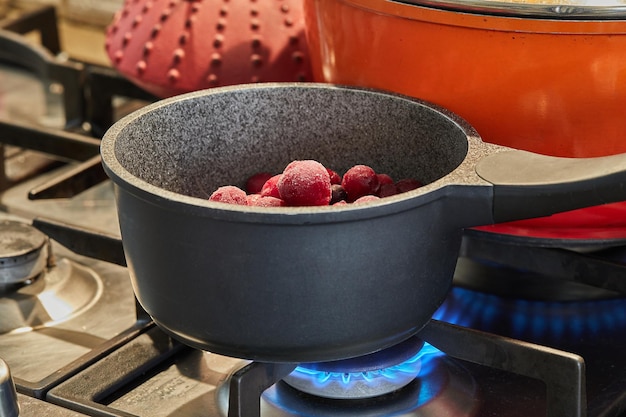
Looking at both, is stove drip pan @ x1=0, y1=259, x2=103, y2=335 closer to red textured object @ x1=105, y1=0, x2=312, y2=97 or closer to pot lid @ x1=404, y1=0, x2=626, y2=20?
red textured object @ x1=105, y1=0, x2=312, y2=97

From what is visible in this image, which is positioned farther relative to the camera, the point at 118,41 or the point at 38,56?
the point at 38,56

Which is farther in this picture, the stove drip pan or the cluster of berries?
the stove drip pan

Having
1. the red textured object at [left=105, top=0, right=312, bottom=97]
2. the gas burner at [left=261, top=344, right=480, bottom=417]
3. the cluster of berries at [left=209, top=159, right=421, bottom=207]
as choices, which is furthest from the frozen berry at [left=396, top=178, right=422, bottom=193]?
the red textured object at [left=105, top=0, right=312, bottom=97]

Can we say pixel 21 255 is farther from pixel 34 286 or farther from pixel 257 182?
pixel 257 182

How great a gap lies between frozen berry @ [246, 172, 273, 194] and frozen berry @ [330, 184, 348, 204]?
6cm

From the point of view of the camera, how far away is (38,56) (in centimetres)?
95

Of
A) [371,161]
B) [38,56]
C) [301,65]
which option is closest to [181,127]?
[371,161]

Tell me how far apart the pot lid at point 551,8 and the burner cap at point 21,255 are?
1.04 ft

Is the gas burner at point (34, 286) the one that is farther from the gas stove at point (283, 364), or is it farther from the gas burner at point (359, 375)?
the gas burner at point (359, 375)

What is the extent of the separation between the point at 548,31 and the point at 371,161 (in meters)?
0.13

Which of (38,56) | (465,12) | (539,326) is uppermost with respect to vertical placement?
(465,12)

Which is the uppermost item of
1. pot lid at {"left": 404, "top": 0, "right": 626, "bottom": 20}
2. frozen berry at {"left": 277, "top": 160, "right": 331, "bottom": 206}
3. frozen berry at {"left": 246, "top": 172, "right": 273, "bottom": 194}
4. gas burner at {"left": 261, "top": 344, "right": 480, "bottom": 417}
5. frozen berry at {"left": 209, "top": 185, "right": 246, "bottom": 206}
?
pot lid at {"left": 404, "top": 0, "right": 626, "bottom": 20}

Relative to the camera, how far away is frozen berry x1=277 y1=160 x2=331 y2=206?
48 cm

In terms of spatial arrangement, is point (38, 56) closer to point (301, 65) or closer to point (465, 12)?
point (301, 65)
